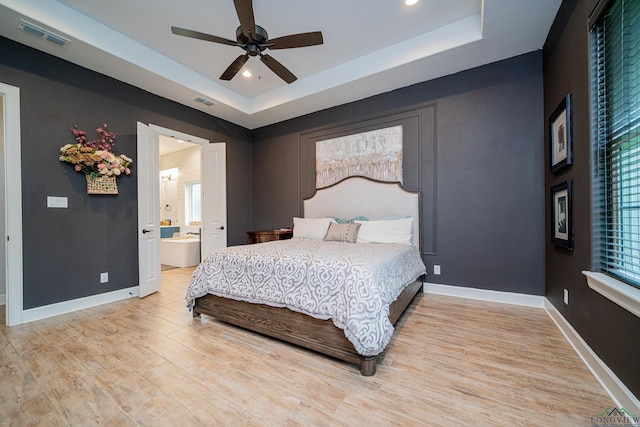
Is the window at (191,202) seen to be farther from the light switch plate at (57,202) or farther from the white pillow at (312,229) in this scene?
the white pillow at (312,229)

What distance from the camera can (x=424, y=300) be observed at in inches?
128

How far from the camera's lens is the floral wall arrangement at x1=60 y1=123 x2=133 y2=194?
3020 millimetres

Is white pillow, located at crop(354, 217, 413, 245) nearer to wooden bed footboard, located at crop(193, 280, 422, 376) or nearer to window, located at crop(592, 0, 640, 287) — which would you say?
wooden bed footboard, located at crop(193, 280, 422, 376)

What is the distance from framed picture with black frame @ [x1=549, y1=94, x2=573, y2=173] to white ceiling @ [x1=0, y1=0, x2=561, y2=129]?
3.08ft

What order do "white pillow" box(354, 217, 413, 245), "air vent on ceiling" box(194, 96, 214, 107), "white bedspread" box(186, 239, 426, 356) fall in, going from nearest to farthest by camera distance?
"white bedspread" box(186, 239, 426, 356)
"white pillow" box(354, 217, 413, 245)
"air vent on ceiling" box(194, 96, 214, 107)

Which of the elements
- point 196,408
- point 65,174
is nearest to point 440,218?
point 196,408

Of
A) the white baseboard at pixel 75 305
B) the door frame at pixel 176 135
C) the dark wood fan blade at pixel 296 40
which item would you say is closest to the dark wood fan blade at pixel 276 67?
the dark wood fan blade at pixel 296 40

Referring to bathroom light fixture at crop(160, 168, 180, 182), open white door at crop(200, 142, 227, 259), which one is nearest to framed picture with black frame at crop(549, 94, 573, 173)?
open white door at crop(200, 142, 227, 259)

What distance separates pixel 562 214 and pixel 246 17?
3309mm

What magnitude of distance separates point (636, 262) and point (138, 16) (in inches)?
181

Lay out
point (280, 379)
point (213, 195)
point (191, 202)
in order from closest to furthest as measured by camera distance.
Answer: point (280, 379)
point (213, 195)
point (191, 202)

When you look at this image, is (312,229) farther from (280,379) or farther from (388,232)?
(280,379)

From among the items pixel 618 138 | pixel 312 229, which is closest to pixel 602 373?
pixel 618 138

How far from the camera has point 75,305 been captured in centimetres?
306
